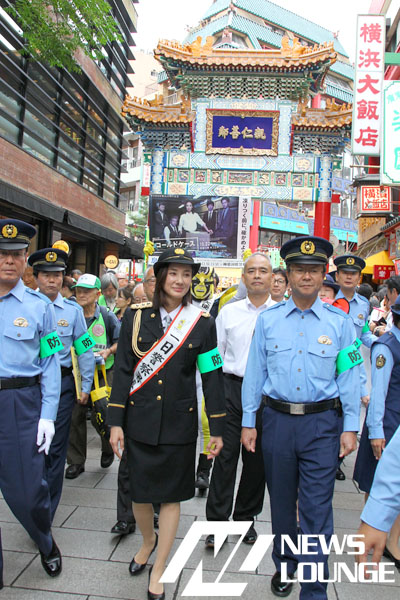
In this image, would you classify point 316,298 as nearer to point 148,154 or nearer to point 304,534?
point 304,534

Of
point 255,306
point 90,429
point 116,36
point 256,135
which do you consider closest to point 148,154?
point 256,135

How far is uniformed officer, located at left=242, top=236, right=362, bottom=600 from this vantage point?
2.71 m

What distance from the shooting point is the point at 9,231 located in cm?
297

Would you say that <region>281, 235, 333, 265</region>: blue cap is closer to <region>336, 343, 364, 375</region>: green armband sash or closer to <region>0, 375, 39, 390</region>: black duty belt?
<region>336, 343, 364, 375</region>: green armband sash

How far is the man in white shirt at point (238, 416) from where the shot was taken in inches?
139

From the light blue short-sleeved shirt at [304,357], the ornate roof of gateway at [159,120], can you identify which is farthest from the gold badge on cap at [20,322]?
the ornate roof of gateway at [159,120]

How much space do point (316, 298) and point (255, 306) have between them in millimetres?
998

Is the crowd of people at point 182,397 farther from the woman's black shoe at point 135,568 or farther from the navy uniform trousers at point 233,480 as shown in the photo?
the navy uniform trousers at point 233,480

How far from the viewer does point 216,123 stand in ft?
58.6

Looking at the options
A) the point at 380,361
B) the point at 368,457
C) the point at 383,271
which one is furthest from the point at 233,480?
the point at 383,271

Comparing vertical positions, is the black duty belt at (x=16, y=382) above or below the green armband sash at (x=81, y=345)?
below

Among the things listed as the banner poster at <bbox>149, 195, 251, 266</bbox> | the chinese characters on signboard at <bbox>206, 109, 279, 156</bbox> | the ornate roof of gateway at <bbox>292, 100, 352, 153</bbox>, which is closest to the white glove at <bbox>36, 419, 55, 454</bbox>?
the banner poster at <bbox>149, 195, 251, 266</bbox>

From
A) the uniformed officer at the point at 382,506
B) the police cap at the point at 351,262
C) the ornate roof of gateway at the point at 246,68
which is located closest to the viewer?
the uniformed officer at the point at 382,506

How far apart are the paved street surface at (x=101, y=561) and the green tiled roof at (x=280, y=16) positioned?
48.1 metres
